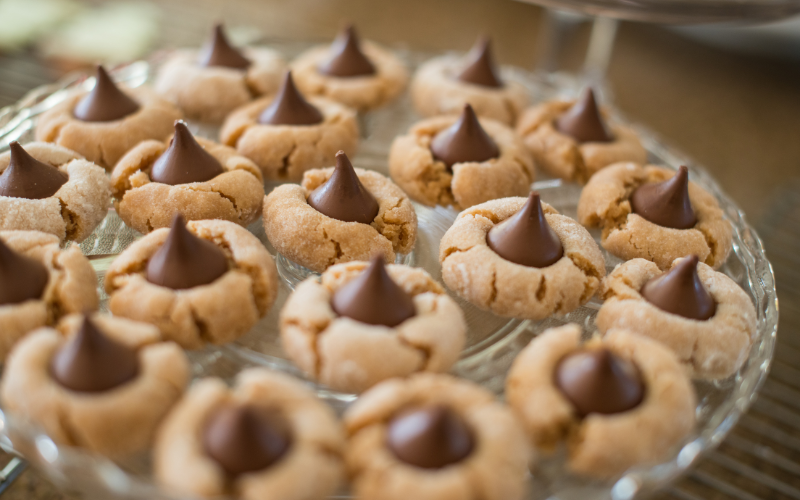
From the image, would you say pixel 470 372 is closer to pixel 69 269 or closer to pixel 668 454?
pixel 668 454

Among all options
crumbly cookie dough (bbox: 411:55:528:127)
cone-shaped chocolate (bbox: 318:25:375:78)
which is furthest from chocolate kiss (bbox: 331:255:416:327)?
cone-shaped chocolate (bbox: 318:25:375:78)

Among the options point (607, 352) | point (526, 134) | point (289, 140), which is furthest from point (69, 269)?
point (526, 134)

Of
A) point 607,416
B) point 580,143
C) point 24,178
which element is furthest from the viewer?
point 580,143

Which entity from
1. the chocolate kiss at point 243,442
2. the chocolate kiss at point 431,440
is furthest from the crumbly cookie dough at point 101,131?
the chocolate kiss at point 431,440

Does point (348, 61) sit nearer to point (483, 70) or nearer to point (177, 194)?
point (483, 70)

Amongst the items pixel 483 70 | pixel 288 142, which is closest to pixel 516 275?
pixel 288 142

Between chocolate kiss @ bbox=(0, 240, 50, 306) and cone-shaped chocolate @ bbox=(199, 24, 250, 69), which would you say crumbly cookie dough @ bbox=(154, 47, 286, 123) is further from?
chocolate kiss @ bbox=(0, 240, 50, 306)
